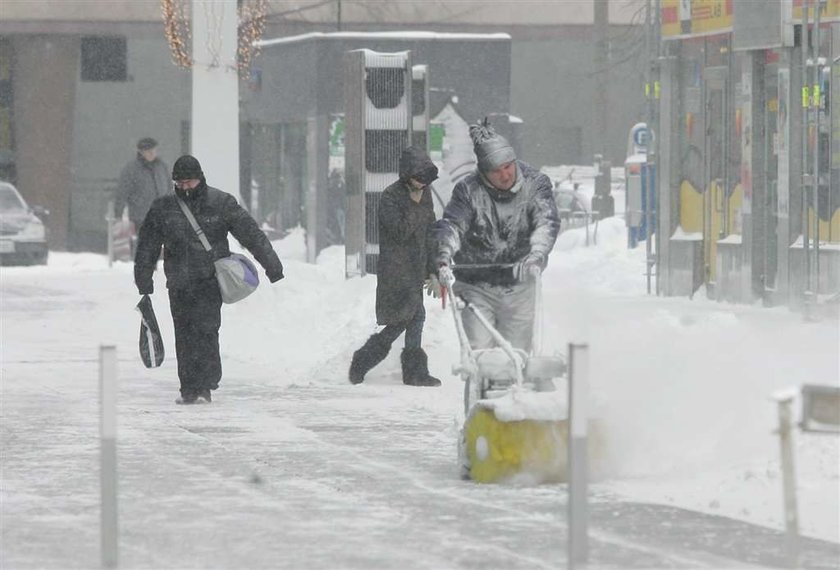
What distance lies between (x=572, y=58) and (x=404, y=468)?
37.4 m

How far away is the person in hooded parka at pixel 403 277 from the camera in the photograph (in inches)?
597

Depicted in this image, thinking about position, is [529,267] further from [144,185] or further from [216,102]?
[144,185]

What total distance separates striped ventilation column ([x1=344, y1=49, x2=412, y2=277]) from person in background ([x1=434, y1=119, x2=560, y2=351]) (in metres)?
8.44

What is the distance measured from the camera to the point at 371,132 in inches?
794

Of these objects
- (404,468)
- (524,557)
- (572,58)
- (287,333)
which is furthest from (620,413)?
(572,58)

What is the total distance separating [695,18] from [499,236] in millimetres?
13375

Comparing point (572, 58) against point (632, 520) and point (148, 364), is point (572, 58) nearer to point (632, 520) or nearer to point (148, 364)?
point (148, 364)

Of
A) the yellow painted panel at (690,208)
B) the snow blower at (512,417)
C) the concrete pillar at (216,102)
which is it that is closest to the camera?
the snow blower at (512,417)

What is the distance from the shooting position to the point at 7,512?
9719 millimetres

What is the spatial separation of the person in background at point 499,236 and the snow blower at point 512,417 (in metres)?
0.65

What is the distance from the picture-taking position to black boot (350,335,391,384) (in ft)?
50.5

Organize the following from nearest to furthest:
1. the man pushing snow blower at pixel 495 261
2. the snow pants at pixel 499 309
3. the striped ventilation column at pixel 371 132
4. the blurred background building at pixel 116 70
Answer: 1. the man pushing snow blower at pixel 495 261
2. the snow pants at pixel 499 309
3. the striped ventilation column at pixel 371 132
4. the blurred background building at pixel 116 70

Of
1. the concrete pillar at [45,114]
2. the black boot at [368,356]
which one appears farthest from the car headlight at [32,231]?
the black boot at [368,356]

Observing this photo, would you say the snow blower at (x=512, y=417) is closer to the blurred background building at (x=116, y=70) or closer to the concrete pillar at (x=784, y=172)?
the concrete pillar at (x=784, y=172)
